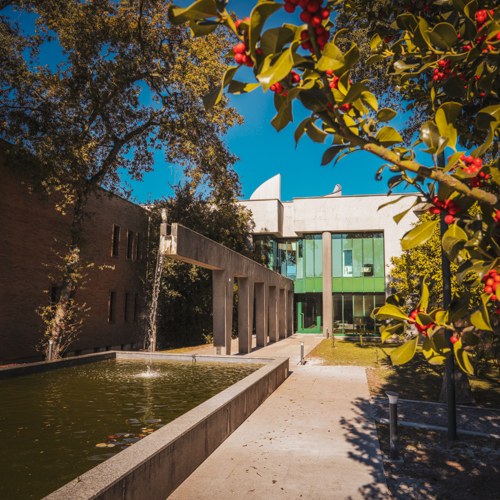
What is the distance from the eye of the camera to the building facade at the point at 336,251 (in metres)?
33.4

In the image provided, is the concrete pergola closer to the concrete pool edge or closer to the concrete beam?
the concrete beam

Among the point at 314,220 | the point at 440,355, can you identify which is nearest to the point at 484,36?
the point at 440,355

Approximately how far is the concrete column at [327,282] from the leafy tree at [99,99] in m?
16.8

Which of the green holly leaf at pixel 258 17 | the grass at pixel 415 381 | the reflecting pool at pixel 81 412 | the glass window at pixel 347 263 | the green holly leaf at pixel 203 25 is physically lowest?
the grass at pixel 415 381

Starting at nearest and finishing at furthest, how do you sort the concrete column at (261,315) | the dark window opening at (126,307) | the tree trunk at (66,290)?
1. the tree trunk at (66,290)
2. the concrete column at (261,315)
3. the dark window opening at (126,307)

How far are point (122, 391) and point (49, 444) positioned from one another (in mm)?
3802

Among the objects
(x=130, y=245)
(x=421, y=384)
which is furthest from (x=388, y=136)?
(x=130, y=245)

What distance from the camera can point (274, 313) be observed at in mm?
28078

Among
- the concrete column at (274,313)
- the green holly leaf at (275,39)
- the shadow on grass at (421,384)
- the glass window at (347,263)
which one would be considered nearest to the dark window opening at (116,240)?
the concrete column at (274,313)

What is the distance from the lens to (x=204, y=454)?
5.97m

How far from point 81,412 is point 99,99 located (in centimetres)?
1228

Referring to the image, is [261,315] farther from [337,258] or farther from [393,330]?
[393,330]

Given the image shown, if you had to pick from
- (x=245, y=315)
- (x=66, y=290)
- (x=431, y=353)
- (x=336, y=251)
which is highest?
(x=336, y=251)

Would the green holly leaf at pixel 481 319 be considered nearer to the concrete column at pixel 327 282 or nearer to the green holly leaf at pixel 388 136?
the green holly leaf at pixel 388 136
